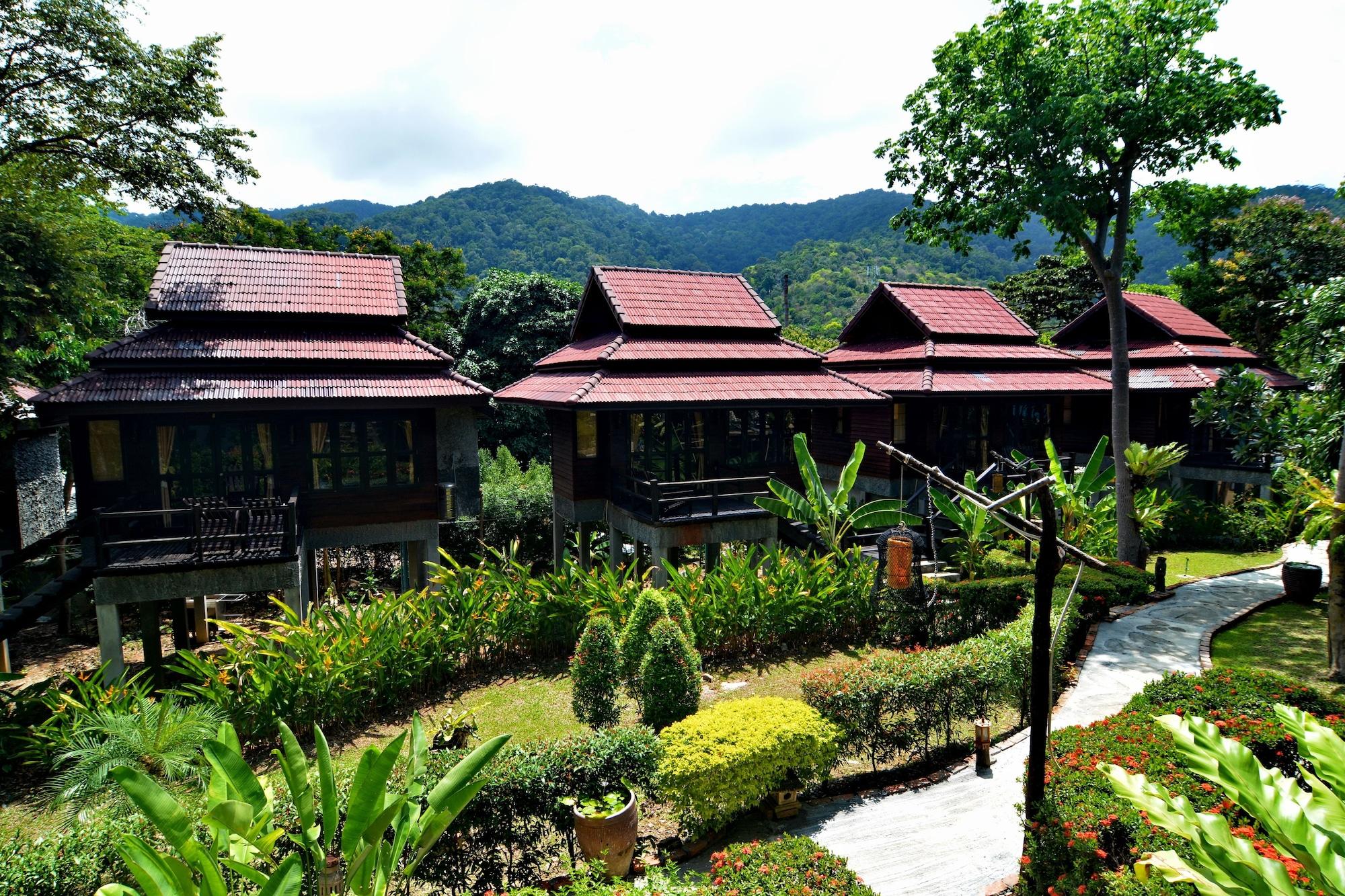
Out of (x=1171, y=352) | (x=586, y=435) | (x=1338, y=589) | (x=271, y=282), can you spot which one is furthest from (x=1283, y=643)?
(x=271, y=282)

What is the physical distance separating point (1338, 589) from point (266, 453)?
→ 61.6ft

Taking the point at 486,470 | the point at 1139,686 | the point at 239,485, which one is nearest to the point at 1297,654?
the point at 1139,686

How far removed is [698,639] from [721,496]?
13.7 ft

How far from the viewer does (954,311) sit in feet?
76.5

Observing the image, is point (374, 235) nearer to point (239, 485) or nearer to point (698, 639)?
point (239, 485)

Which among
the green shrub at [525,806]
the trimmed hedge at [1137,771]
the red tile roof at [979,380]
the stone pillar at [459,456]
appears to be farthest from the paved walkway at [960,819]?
the stone pillar at [459,456]

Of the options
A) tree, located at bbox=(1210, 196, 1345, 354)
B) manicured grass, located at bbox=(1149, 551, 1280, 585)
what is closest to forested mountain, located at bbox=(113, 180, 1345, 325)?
tree, located at bbox=(1210, 196, 1345, 354)

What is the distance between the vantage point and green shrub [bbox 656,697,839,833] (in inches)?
280

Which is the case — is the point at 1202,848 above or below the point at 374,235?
below

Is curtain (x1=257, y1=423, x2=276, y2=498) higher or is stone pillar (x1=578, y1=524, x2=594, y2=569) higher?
curtain (x1=257, y1=423, x2=276, y2=498)

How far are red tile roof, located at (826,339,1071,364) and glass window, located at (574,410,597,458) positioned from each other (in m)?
9.94

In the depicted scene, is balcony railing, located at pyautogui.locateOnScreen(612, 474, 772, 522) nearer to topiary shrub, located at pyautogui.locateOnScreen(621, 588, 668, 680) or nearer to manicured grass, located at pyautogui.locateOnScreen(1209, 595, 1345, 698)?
topiary shrub, located at pyautogui.locateOnScreen(621, 588, 668, 680)

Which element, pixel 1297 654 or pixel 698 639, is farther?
pixel 698 639

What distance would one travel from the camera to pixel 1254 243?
2959cm
